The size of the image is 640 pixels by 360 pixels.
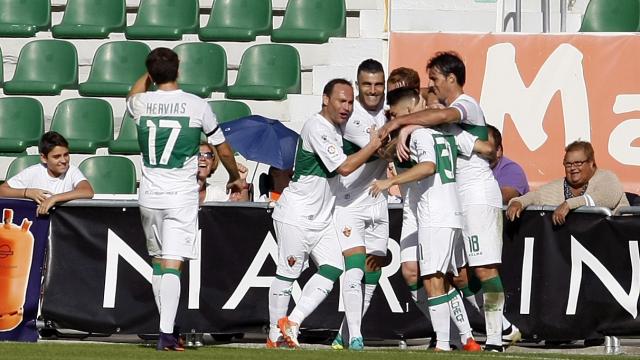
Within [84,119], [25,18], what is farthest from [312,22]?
[25,18]

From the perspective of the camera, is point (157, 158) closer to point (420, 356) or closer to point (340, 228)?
point (340, 228)

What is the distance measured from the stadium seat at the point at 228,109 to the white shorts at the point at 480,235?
433 cm

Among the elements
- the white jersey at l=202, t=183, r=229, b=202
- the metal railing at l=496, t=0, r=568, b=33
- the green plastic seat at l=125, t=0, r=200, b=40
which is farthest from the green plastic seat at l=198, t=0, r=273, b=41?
the white jersey at l=202, t=183, r=229, b=202

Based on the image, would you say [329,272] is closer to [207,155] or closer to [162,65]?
[162,65]

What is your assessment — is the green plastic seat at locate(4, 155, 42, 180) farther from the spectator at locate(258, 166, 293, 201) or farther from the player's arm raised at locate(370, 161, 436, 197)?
the player's arm raised at locate(370, 161, 436, 197)

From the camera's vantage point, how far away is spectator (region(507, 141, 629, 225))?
33.4 feet

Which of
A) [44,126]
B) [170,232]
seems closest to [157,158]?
[170,232]

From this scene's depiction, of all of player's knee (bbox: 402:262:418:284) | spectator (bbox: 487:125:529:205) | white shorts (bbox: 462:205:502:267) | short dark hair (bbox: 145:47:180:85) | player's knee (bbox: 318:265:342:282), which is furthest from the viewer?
spectator (bbox: 487:125:529:205)

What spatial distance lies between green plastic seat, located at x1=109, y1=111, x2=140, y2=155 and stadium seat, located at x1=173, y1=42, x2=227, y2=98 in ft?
2.24

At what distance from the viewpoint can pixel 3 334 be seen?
10.2 meters

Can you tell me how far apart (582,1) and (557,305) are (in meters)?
5.28

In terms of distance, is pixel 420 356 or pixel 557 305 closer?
pixel 420 356

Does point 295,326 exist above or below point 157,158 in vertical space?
below

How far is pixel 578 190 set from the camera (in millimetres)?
10398
